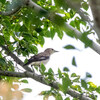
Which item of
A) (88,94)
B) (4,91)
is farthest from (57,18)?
(88,94)

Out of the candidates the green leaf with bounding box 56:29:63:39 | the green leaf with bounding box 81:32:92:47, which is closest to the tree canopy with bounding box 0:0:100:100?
the green leaf with bounding box 56:29:63:39

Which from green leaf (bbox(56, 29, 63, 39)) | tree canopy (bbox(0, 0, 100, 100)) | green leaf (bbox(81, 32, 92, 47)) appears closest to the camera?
green leaf (bbox(81, 32, 92, 47))

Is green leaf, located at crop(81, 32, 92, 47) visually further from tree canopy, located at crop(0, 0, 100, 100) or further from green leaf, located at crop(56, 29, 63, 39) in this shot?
green leaf, located at crop(56, 29, 63, 39)

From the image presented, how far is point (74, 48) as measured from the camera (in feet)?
3.75

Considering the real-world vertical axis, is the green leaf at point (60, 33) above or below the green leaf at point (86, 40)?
above

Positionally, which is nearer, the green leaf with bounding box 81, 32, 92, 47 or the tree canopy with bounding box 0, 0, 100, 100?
the green leaf with bounding box 81, 32, 92, 47

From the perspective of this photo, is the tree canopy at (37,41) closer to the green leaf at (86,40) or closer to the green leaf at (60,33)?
the green leaf at (60,33)

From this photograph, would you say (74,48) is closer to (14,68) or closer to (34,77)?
(34,77)

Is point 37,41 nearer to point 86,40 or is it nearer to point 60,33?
point 60,33

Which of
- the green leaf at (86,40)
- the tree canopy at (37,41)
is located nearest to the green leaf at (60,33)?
the tree canopy at (37,41)

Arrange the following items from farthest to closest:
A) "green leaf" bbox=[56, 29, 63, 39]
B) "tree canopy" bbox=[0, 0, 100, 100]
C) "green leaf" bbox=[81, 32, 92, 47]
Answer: "green leaf" bbox=[56, 29, 63, 39], "tree canopy" bbox=[0, 0, 100, 100], "green leaf" bbox=[81, 32, 92, 47]

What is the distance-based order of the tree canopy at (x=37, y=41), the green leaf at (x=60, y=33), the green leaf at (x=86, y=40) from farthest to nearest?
the green leaf at (x=60, y=33)
the tree canopy at (x=37, y=41)
the green leaf at (x=86, y=40)

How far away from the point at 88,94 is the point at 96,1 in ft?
10.8

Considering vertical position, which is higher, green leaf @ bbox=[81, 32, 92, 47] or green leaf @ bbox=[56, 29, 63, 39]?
green leaf @ bbox=[56, 29, 63, 39]
